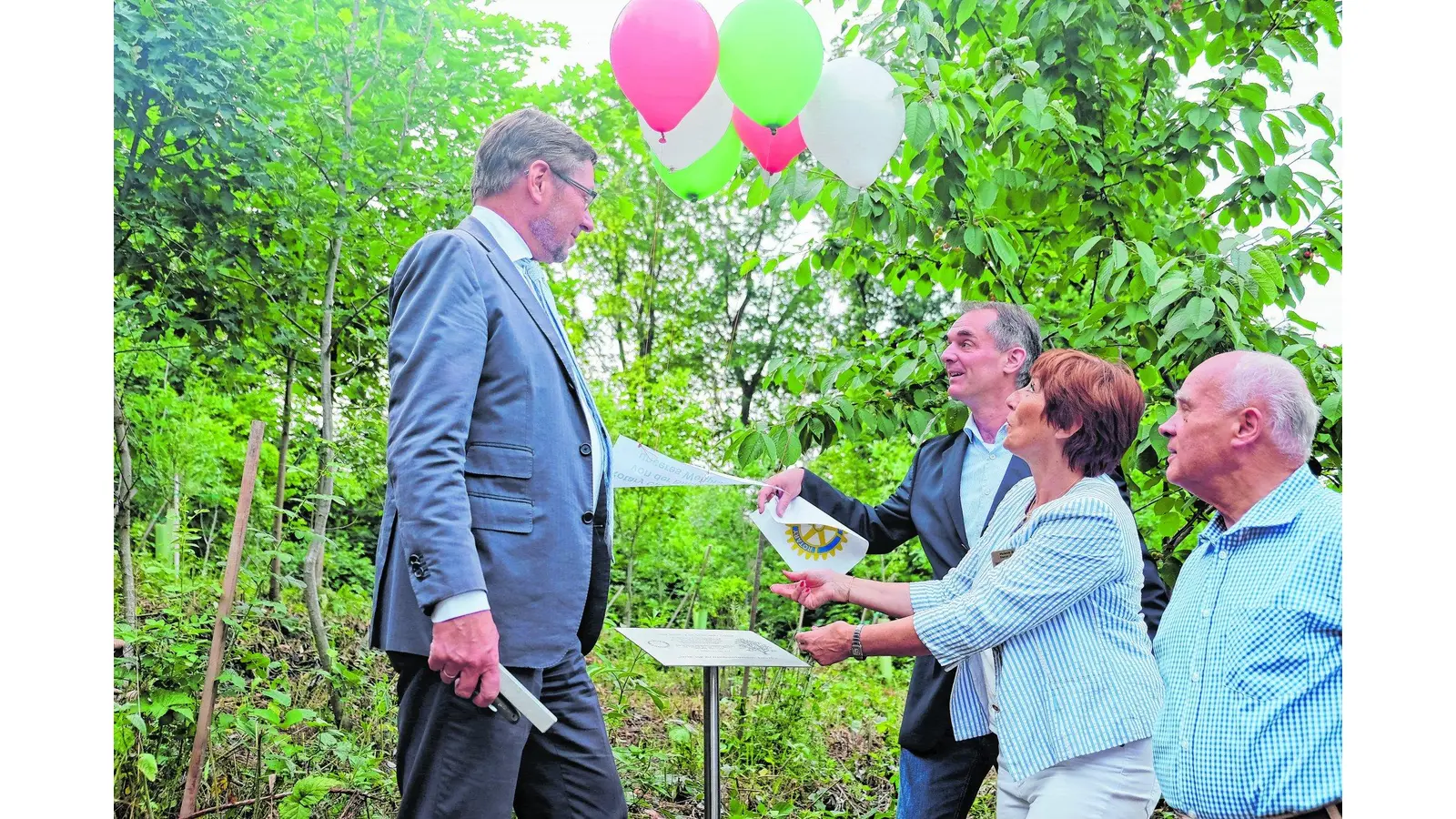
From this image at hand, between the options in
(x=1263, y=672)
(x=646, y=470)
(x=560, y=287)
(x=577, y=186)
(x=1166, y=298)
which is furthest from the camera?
(x=560, y=287)

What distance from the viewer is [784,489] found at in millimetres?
2359

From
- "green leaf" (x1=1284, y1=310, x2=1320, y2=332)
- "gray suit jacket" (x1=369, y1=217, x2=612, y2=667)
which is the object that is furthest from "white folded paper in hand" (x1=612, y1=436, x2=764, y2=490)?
"green leaf" (x1=1284, y1=310, x2=1320, y2=332)

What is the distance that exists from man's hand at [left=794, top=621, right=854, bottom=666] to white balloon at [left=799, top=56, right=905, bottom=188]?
1109 mm

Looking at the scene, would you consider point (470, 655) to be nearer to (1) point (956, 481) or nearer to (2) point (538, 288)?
(2) point (538, 288)

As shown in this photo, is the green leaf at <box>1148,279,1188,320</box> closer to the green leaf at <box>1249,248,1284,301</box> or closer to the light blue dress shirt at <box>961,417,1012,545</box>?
the green leaf at <box>1249,248,1284,301</box>

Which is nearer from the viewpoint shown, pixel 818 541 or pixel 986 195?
pixel 818 541

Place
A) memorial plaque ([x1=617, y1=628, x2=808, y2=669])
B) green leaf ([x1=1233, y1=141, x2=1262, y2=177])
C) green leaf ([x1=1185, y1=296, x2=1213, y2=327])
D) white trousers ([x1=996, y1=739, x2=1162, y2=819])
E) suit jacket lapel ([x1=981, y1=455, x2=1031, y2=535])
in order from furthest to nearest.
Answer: green leaf ([x1=1233, y1=141, x2=1262, y2=177]) < suit jacket lapel ([x1=981, y1=455, x2=1031, y2=535]) < green leaf ([x1=1185, y1=296, x2=1213, y2=327]) < memorial plaque ([x1=617, y1=628, x2=808, y2=669]) < white trousers ([x1=996, y1=739, x2=1162, y2=819])

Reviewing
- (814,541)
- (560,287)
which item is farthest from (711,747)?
(560,287)

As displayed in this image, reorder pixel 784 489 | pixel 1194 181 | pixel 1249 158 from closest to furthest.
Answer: pixel 784 489
pixel 1249 158
pixel 1194 181

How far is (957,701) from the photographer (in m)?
1.88

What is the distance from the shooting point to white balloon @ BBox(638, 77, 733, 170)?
234cm

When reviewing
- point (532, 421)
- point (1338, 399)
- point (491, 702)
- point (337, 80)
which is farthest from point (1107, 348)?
point (337, 80)

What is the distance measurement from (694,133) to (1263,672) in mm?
1612
